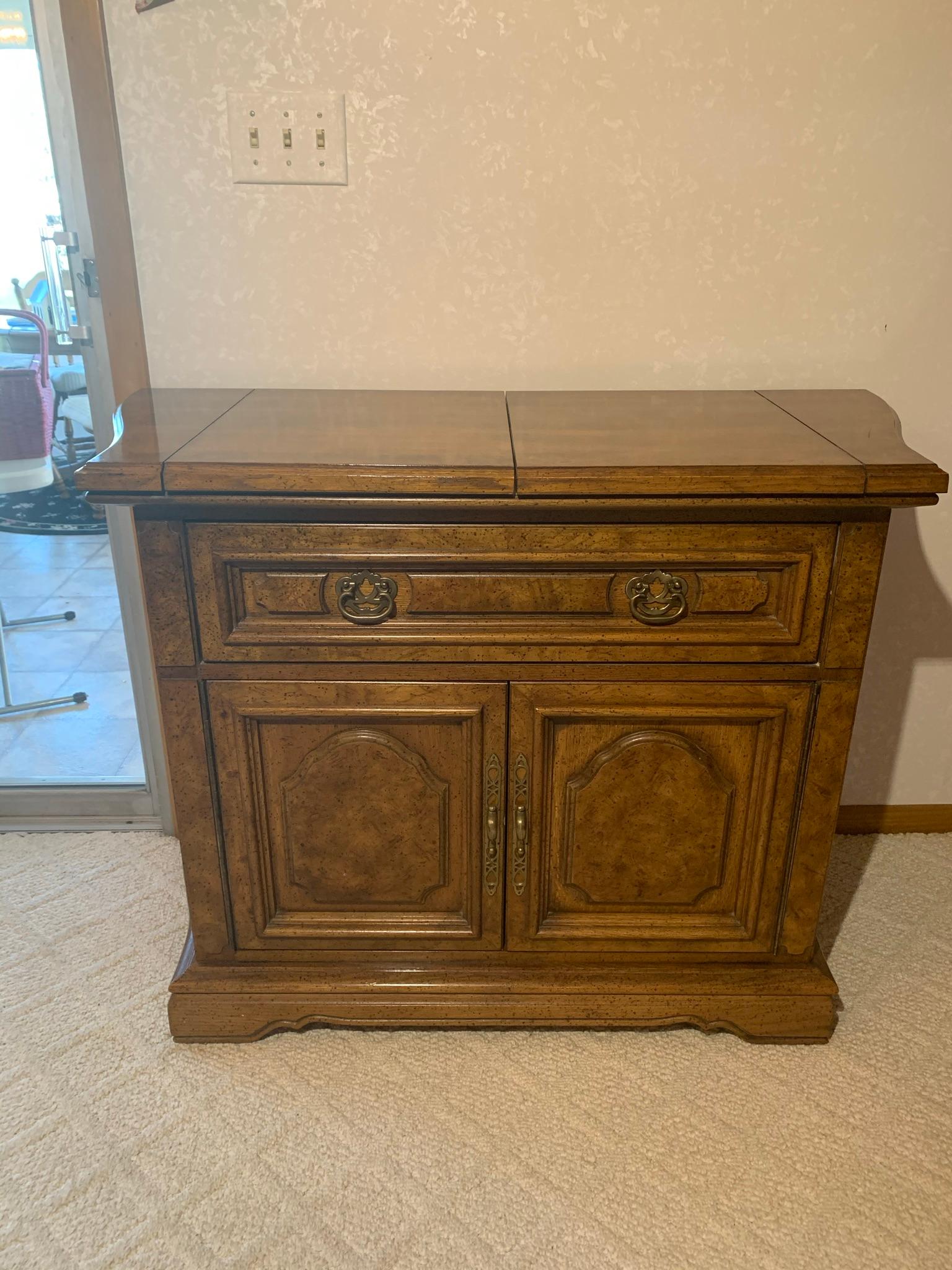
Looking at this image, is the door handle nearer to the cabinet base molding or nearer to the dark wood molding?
the dark wood molding

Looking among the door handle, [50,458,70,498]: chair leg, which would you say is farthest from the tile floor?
the door handle

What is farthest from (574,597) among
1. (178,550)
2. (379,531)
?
(178,550)

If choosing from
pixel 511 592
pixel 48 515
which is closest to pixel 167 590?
pixel 511 592

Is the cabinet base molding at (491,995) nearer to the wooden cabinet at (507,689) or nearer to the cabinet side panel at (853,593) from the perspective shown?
the wooden cabinet at (507,689)

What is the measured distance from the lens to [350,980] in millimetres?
1393

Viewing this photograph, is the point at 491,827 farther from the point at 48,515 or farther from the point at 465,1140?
the point at 48,515

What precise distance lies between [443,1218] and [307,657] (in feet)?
2.35

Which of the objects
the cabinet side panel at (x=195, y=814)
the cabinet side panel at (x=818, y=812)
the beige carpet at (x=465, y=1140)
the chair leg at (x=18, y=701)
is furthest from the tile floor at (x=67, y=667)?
the cabinet side panel at (x=818, y=812)

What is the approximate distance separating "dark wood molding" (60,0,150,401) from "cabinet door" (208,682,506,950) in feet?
2.13

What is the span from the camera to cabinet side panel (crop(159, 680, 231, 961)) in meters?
1.26

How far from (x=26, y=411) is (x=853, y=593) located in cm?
169

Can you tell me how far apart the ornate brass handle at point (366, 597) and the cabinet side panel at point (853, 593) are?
1.85ft

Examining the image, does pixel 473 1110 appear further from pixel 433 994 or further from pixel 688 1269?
pixel 688 1269

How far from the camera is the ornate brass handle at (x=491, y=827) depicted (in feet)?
4.24
